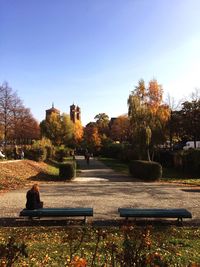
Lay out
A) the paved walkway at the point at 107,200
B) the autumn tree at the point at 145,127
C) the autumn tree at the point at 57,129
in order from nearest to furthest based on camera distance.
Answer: the paved walkway at the point at 107,200 < the autumn tree at the point at 145,127 < the autumn tree at the point at 57,129

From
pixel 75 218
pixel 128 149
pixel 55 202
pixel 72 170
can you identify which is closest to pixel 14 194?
pixel 55 202

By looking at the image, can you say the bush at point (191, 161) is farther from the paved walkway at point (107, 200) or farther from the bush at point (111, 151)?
the bush at point (111, 151)

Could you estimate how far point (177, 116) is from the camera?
52.2 metres

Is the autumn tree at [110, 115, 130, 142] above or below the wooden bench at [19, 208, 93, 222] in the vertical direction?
above

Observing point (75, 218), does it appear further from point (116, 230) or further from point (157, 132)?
point (157, 132)

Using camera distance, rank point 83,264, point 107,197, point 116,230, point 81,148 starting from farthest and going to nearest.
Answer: point 81,148
point 107,197
point 116,230
point 83,264

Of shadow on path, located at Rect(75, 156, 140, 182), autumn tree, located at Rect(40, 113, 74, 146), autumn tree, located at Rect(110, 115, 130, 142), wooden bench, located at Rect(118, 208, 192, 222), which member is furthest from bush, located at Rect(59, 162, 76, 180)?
autumn tree, located at Rect(110, 115, 130, 142)

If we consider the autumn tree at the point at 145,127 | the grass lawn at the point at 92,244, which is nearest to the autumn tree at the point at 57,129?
the autumn tree at the point at 145,127

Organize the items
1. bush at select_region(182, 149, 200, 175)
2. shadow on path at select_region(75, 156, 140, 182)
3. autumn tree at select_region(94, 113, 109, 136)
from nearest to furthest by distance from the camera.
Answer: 1. shadow on path at select_region(75, 156, 140, 182)
2. bush at select_region(182, 149, 200, 175)
3. autumn tree at select_region(94, 113, 109, 136)

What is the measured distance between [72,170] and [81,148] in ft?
217

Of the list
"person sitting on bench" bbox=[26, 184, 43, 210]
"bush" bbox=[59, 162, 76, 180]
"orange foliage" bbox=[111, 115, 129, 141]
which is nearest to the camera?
"person sitting on bench" bbox=[26, 184, 43, 210]

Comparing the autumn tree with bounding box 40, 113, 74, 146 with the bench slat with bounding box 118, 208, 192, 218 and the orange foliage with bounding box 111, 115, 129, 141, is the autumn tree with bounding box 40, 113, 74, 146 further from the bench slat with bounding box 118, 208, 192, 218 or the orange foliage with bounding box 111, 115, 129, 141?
the bench slat with bounding box 118, 208, 192, 218

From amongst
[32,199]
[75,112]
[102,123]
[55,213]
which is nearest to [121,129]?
[102,123]

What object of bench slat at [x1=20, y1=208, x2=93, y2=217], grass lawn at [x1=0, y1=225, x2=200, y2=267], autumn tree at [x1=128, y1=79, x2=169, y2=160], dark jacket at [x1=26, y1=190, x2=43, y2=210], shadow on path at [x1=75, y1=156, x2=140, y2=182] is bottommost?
grass lawn at [x1=0, y1=225, x2=200, y2=267]
